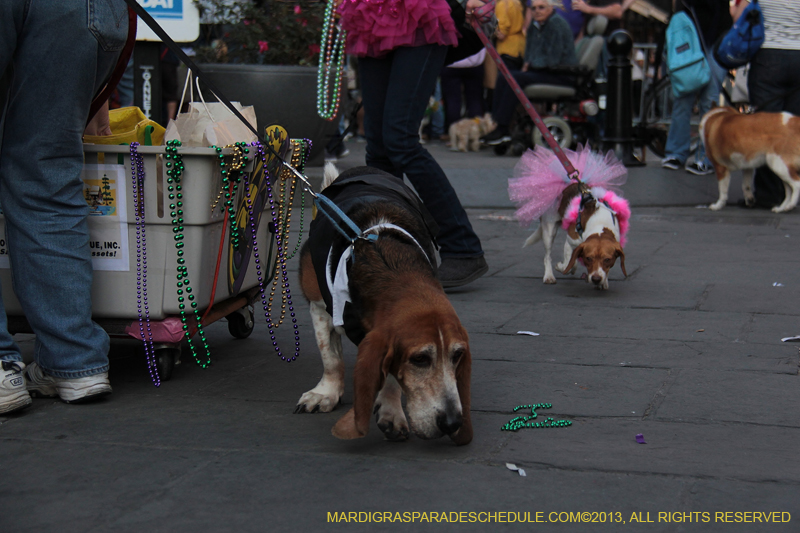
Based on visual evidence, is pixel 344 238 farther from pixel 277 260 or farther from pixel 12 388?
pixel 12 388

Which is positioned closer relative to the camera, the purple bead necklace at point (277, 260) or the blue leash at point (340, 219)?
the blue leash at point (340, 219)

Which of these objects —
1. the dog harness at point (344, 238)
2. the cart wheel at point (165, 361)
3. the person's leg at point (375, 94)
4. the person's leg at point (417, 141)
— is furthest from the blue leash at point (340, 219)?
the person's leg at point (375, 94)

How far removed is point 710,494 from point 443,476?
683mm

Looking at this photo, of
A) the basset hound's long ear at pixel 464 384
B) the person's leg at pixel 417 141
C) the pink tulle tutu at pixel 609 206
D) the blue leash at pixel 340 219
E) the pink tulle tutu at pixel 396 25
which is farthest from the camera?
the pink tulle tutu at pixel 609 206

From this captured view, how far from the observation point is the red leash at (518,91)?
15.5ft

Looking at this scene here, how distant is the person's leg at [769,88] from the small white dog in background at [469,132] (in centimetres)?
416

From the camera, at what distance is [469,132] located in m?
11.9

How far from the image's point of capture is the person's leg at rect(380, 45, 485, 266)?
14.9 ft

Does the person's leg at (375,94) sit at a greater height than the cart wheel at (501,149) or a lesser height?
greater

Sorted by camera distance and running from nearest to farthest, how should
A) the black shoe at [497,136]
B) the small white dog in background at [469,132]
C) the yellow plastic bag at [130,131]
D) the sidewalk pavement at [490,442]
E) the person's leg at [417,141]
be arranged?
the sidewalk pavement at [490,442]
the yellow plastic bag at [130,131]
the person's leg at [417,141]
the black shoe at [497,136]
the small white dog in background at [469,132]

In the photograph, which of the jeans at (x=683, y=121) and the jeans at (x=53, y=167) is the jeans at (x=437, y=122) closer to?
the jeans at (x=683, y=121)

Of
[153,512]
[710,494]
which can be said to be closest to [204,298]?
[153,512]

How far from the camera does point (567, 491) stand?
229cm

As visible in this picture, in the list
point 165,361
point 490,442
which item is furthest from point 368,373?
point 165,361
